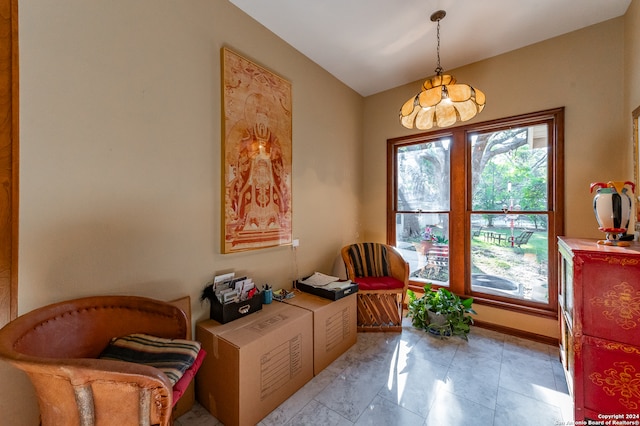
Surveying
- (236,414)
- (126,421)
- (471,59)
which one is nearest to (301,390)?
(236,414)

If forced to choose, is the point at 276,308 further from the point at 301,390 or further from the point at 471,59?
the point at 471,59

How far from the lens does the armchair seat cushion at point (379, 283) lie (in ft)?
9.31

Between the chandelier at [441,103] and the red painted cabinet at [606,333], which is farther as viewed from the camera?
the chandelier at [441,103]

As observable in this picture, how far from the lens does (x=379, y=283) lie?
2.91 m

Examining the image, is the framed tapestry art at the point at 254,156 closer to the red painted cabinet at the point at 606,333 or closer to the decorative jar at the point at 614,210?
the red painted cabinet at the point at 606,333

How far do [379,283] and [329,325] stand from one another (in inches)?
34.6

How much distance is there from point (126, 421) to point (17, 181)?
126cm

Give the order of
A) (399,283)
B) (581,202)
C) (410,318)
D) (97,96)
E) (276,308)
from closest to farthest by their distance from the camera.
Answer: (97,96), (276,308), (581,202), (399,283), (410,318)

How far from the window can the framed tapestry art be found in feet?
6.08

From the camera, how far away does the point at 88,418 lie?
91 centimetres

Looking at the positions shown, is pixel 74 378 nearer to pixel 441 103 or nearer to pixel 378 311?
pixel 378 311

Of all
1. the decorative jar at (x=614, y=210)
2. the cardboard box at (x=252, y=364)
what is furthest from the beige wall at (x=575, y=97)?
the cardboard box at (x=252, y=364)

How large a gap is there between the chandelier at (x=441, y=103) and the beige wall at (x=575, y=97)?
1094 mm

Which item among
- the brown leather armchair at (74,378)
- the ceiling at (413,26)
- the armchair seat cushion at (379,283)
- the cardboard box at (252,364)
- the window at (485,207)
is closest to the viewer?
the brown leather armchair at (74,378)
